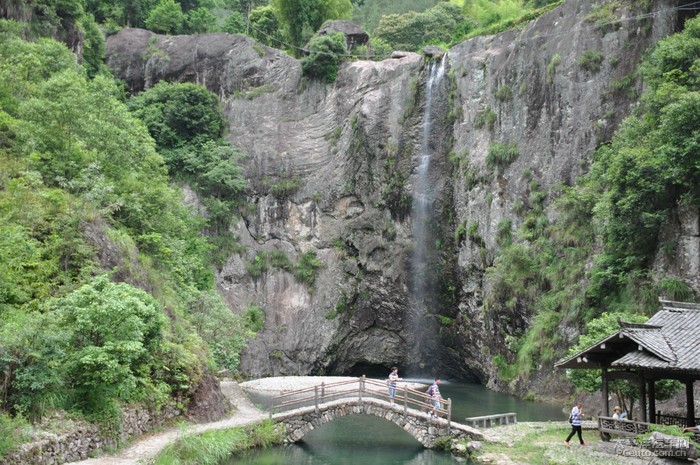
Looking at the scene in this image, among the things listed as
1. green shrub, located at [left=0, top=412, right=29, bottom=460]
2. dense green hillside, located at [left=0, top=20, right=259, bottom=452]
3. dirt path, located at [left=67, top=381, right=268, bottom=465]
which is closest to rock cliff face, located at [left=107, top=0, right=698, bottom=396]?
dense green hillside, located at [left=0, top=20, right=259, bottom=452]

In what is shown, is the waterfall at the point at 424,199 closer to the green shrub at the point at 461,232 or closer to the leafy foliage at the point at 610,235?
the green shrub at the point at 461,232

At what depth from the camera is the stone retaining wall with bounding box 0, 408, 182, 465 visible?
12.9 metres

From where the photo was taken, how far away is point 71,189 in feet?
72.4

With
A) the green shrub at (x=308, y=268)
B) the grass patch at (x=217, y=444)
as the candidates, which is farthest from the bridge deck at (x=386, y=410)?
the green shrub at (x=308, y=268)

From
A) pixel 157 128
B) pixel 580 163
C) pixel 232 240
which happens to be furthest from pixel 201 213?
pixel 580 163

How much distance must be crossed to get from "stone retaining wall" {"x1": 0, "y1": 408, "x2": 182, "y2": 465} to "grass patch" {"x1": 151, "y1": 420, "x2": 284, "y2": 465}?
4.33 feet

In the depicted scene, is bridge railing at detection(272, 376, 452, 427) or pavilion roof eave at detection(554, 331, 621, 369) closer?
pavilion roof eave at detection(554, 331, 621, 369)

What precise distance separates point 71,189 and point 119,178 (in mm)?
3605

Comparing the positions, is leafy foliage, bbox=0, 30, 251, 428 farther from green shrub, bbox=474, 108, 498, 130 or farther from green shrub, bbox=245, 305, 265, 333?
green shrub, bbox=474, 108, 498, 130

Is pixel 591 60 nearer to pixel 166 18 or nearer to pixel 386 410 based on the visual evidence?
pixel 386 410

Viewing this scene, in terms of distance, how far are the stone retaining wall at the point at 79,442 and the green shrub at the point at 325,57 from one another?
32.6 m

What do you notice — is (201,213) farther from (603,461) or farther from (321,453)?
(603,461)

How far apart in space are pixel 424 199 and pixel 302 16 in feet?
68.6

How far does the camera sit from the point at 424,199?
134ft
